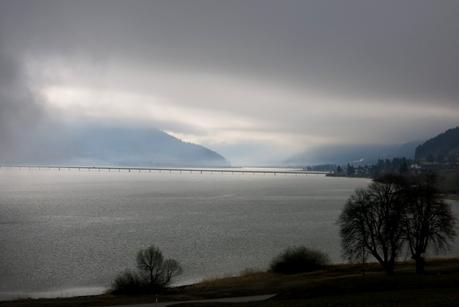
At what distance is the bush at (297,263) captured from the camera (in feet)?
138

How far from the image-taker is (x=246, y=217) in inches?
3467

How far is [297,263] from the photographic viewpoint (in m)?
42.6

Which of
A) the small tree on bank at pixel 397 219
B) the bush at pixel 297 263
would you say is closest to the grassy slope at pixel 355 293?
the small tree on bank at pixel 397 219

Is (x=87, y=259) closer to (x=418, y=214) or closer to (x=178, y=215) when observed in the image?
(x=418, y=214)

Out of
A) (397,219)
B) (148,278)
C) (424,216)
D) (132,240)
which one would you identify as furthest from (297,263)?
(132,240)

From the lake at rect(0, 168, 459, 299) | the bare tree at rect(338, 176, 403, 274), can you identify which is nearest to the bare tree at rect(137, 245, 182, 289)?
the lake at rect(0, 168, 459, 299)

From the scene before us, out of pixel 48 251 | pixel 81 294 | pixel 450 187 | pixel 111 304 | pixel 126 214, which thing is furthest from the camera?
pixel 450 187

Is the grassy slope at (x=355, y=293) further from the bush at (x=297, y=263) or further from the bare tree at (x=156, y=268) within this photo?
the bush at (x=297, y=263)

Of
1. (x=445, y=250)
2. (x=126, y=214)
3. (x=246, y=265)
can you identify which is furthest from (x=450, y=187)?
(x=246, y=265)

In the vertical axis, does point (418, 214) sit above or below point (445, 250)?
above

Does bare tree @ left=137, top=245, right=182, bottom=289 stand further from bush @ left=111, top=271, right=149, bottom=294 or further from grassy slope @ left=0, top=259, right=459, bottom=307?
grassy slope @ left=0, top=259, right=459, bottom=307

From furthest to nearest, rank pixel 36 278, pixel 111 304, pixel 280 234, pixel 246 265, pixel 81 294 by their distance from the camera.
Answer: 1. pixel 280 234
2. pixel 246 265
3. pixel 36 278
4. pixel 81 294
5. pixel 111 304

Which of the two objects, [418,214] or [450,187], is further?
[450,187]

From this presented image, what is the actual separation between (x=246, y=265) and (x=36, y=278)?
18769 mm
